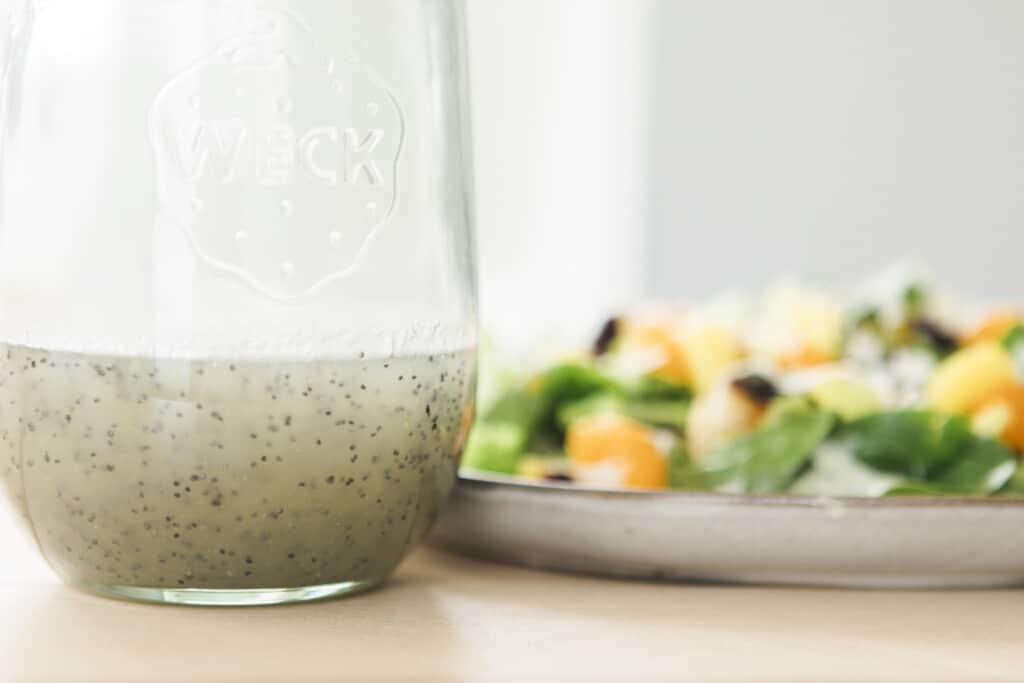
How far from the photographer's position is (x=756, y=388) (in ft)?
2.70

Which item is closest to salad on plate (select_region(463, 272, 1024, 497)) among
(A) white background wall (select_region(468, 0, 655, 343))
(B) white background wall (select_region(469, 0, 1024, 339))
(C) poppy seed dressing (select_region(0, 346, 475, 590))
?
(C) poppy seed dressing (select_region(0, 346, 475, 590))

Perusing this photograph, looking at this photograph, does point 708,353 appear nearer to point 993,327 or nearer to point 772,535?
Result: point 993,327

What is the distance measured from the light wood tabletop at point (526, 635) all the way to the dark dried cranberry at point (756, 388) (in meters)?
0.22

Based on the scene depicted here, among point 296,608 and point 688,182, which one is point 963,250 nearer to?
point 688,182

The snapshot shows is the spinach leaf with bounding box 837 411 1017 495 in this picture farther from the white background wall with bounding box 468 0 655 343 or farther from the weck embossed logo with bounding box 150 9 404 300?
the white background wall with bounding box 468 0 655 343

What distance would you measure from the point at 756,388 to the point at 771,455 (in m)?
0.10

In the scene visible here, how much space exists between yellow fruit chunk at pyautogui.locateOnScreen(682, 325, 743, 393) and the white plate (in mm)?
353

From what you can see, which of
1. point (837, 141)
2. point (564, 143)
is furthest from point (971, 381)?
point (564, 143)

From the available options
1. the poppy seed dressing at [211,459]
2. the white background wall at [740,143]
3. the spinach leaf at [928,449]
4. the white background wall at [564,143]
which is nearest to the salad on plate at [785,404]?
the spinach leaf at [928,449]

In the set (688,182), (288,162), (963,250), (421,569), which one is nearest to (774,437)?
(421,569)

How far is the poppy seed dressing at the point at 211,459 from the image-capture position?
51 centimetres

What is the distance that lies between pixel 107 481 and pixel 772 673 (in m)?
0.25

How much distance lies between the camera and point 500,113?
3.41 m

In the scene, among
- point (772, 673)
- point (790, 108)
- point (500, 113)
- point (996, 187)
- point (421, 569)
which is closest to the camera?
point (772, 673)
